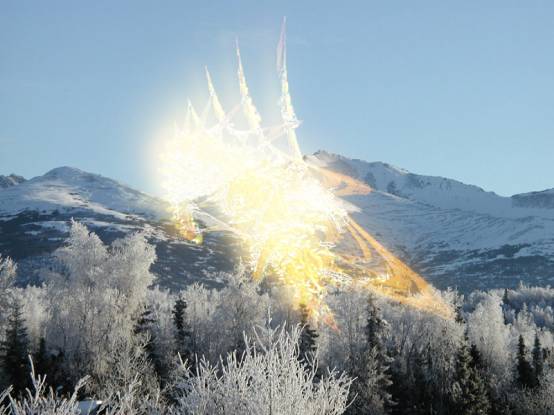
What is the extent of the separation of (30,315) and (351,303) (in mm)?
45457

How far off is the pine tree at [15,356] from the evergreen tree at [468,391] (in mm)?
40075

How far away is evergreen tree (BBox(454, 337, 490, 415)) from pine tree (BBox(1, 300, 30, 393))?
4007 centimetres

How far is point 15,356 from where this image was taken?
52969 millimetres

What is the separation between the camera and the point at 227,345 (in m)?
65.3

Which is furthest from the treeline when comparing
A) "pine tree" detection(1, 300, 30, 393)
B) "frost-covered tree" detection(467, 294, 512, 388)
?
"frost-covered tree" detection(467, 294, 512, 388)

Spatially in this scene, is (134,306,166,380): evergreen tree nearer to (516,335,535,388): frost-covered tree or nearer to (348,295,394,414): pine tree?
(348,295,394,414): pine tree


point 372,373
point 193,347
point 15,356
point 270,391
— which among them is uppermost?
point 270,391

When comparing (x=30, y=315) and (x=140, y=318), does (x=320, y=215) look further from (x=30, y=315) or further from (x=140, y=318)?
(x=30, y=315)

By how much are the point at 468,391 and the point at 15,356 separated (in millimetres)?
42034

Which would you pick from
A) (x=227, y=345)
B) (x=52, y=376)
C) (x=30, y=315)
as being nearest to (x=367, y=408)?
(x=227, y=345)

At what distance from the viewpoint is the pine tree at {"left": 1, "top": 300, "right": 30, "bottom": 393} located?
171 feet

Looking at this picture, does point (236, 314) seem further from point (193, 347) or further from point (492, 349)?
point (492, 349)

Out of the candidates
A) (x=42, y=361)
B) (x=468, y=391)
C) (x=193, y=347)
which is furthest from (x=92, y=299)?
(x=468, y=391)

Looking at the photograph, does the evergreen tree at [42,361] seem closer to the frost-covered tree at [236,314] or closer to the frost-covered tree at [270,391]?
the frost-covered tree at [236,314]
